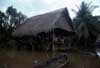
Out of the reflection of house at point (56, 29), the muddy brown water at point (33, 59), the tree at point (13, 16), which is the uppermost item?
the tree at point (13, 16)

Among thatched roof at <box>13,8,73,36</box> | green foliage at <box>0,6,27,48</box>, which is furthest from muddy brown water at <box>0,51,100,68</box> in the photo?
green foliage at <box>0,6,27,48</box>

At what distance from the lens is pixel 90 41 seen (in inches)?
667

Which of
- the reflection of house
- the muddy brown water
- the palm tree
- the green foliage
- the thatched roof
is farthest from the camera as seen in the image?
the green foliage

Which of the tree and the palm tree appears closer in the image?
the palm tree

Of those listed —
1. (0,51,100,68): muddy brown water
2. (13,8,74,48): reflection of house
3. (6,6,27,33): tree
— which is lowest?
(0,51,100,68): muddy brown water

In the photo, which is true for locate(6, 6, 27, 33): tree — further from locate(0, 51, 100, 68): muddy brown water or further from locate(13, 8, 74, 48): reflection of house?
locate(0, 51, 100, 68): muddy brown water

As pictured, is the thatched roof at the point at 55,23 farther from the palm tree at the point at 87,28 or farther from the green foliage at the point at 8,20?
the green foliage at the point at 8,20

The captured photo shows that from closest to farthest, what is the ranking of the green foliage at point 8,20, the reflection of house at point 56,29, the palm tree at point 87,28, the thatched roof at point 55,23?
the thatched roof at point 55,23
the reflection of house at point 56,29
the palm tree at point 87,28
the green foliage at point 8,20

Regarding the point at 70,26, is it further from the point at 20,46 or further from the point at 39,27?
the point at 20,46

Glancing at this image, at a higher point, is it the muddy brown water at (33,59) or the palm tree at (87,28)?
the palm tree at (87,28)

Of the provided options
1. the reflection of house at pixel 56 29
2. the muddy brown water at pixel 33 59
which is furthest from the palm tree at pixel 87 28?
the muddy brown water at pixel 33 59

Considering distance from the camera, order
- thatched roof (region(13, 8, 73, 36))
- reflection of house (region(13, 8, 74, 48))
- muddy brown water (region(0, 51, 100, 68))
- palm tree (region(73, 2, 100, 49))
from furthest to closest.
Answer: palm tree (region(73, 2, 100, 49)) < reflection of house (region(13, 8, 74, 48)) < thatched roof (region(13, 8, 73, 36)) < muddy brown water (region(0, 51, 100, 68))

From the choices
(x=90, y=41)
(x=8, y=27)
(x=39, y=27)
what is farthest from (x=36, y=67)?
(x=8, y=27)

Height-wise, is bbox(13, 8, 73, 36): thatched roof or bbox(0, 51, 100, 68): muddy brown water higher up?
bbox(13, 8, 73, 36): thatched roof
